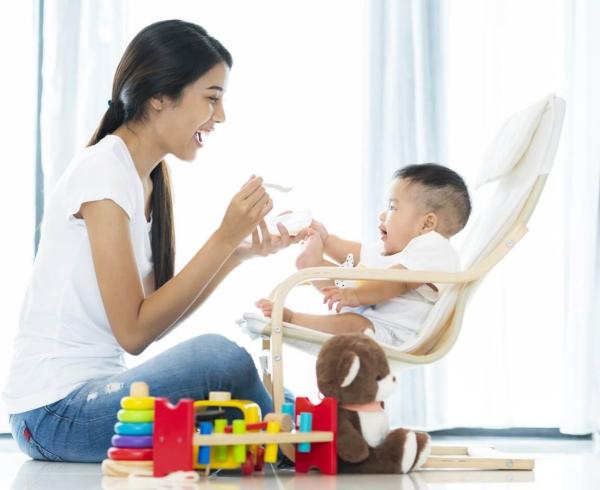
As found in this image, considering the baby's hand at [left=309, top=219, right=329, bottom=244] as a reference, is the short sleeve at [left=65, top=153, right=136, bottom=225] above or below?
above

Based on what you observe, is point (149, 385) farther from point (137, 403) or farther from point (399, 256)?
point (399, 256)

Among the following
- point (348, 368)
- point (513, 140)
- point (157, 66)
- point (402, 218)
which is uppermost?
point (157, 66)

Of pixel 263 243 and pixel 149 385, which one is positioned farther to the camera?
pixel 263 243

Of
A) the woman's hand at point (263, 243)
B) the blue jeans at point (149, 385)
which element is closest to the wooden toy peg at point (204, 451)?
the blue jeans at point (149, 385)

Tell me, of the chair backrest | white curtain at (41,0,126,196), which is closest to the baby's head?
the chair backrest

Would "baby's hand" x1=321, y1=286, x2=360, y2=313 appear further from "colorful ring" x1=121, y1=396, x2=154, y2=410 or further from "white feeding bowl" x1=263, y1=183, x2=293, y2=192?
"colorful ring" x1=121, y1=396, x2=154, y2=410

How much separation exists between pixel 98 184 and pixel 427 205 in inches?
32.2

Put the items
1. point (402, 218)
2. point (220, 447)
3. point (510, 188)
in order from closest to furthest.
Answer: point (220, 447) → point (510, 188) → point (402, 218)

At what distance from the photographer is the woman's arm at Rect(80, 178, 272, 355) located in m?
1.84

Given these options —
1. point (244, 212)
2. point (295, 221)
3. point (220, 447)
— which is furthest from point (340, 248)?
point (220, 447)

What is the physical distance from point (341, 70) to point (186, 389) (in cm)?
173

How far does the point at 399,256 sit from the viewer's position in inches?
Answer: 84.9

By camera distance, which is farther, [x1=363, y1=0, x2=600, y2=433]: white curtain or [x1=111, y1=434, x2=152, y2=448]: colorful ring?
[x1=363, y1=0, x2=600, y2=433]: white curtain

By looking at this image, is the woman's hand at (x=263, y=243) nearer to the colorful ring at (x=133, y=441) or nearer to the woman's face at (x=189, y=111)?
the woman's face at (x=189, y=111)
